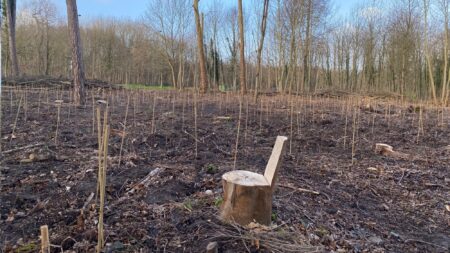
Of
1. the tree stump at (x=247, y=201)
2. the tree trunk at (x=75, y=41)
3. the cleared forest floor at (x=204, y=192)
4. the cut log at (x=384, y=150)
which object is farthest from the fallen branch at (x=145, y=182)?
the tree trunk at (x=75, y=41)

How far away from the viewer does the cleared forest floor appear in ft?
5.98

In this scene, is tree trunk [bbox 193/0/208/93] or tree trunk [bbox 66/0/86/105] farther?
tree trunk [bbox 193/0/208/93]

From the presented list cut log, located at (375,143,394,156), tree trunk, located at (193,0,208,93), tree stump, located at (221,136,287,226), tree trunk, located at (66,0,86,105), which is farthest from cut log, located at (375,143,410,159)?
tree trunk, located at (193,0,208,93)

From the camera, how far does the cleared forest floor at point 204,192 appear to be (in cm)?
182

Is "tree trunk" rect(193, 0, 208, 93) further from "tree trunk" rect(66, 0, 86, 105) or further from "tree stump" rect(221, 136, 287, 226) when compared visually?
"tree stump" rect(221, 136, 287, 226)

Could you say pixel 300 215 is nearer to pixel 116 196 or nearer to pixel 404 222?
pixel 404 222

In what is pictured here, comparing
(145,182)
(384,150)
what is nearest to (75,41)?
(145,182)

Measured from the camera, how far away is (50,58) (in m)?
21.4

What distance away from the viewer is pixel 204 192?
95.5 inches

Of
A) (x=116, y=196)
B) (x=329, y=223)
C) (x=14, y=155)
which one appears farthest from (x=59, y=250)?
(x=14, y=155)

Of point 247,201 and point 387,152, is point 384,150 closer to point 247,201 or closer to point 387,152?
point 387,152

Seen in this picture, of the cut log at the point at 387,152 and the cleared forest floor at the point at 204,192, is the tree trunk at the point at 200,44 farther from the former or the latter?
the cut log at the point at 387,152

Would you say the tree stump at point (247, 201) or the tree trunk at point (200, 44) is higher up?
the tree trunk at point (200, 44)

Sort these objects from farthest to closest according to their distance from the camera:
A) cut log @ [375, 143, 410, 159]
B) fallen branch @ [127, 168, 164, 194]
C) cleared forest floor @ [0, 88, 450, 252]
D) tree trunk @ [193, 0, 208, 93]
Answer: tree trunk @ [193, 0, 208, 93] → cut log @ [375, 143, 410, 159] → fallen branch @ [127, 168, 164, 194] → cleared forest floor @ [0, 88, 450, 252]
